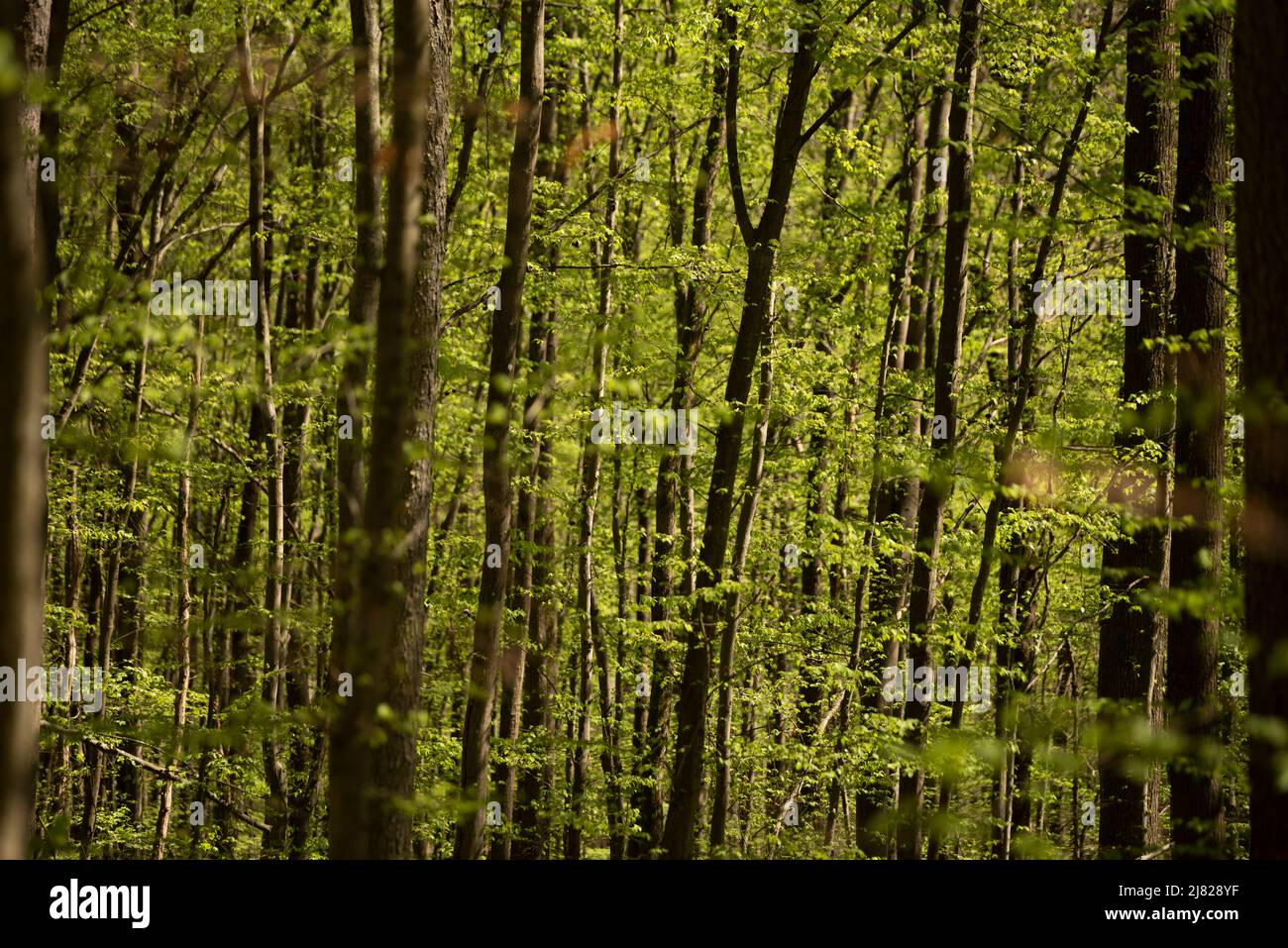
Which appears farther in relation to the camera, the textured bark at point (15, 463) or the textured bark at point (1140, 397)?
the textured bark at point (1140, 397)

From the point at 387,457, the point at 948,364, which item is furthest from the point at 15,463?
the point at 948,364

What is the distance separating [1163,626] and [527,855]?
9.86 m

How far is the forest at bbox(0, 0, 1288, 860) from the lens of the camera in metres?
4.16

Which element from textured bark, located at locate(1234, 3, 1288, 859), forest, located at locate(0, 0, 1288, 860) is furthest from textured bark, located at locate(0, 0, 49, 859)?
textured bark, located at locate(1234, 3, 1288, 859)

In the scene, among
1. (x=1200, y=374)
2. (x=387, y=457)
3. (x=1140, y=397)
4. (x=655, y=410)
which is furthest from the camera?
(x=1140, y=397)

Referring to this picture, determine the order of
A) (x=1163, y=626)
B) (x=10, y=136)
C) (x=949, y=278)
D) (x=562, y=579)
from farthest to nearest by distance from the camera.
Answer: (x=562, y=579), (x=949, y=278), (x=1163, y=626), (x=10, y=136)

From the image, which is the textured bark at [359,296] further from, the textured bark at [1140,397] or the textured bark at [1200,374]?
the textured bark at [1140,397]

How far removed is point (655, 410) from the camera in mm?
7867

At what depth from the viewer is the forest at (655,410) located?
13.6 feet

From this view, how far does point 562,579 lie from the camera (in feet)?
58.0

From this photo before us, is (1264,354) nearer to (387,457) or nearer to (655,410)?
(387,457)

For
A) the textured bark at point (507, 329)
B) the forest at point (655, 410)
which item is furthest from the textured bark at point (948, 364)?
the textured bark at point (507, 329)
